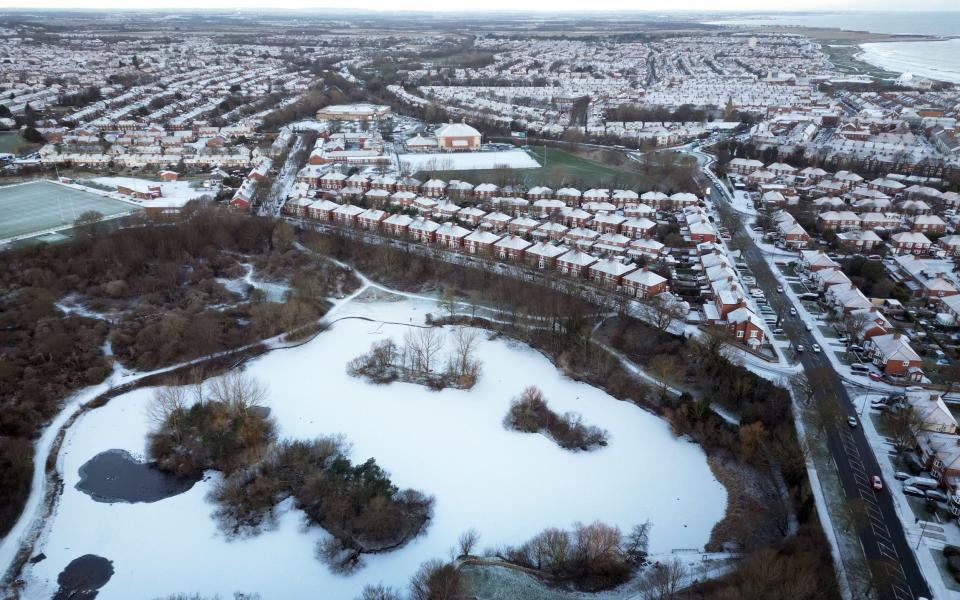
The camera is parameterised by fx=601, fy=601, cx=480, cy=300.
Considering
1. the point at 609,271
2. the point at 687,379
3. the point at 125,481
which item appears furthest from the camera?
the point at 609,271

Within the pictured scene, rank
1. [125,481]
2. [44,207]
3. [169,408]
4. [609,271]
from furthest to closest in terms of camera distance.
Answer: [44,207] < [609,271] < [169,408] < [125,481]

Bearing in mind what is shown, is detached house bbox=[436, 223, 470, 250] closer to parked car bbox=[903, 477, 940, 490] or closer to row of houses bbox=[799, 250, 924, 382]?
row of houses bbox=[799, 250, 924, 382]

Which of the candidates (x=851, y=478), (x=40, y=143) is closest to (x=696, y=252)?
(x=851, y=478)

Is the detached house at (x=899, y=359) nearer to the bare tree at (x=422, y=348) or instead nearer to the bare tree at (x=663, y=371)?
the bare tree at (x=663, y=371)

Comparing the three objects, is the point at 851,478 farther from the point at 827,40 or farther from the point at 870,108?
the point at 827,40

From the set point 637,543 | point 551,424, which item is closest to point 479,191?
point 551,424

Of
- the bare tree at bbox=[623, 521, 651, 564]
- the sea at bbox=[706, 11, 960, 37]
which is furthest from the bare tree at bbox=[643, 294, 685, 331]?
the sea at bbox=[706, 11, 960, 37]

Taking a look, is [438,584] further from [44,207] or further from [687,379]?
Result: [44,207]
